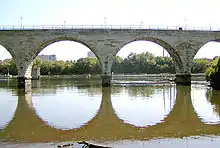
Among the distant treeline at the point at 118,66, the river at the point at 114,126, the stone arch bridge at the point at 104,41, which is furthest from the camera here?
the distant treeline at the point at 118,66

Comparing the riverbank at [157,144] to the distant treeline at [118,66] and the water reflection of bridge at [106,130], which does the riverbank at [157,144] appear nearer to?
the water reflection of bridge at [106,130]

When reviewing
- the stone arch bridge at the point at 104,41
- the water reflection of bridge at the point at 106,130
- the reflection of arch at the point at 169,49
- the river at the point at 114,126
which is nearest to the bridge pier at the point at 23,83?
the stone arch bridge at the point at 104,41

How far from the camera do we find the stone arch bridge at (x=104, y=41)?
3719 cm

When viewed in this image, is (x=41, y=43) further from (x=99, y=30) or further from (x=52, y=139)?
(x=52, y=139)

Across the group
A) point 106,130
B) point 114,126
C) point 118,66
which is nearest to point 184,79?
point 114,126

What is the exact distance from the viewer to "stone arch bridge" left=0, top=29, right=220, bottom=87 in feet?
122

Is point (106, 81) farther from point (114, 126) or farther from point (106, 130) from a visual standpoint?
point (106, 130)

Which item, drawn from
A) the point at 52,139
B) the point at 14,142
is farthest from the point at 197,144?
the point at 14,142

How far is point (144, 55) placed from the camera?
105000 mm

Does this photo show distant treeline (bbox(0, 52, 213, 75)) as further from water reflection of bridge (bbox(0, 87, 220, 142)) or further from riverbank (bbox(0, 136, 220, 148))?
riverbank (bbox(0, 136, 220, 148))

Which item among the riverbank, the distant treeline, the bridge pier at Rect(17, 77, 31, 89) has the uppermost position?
the distant treeline

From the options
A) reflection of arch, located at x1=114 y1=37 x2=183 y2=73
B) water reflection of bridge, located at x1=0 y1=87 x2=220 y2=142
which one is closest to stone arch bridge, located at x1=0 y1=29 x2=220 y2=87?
reflection of arch, located at x1=114 y1=37 x2=183 y2=73

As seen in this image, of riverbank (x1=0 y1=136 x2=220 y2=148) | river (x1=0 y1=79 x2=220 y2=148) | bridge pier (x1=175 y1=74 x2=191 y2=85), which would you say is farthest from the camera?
bridge pier (x1=175 y1=74 x2=191 y2=85)

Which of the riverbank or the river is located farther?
the river
